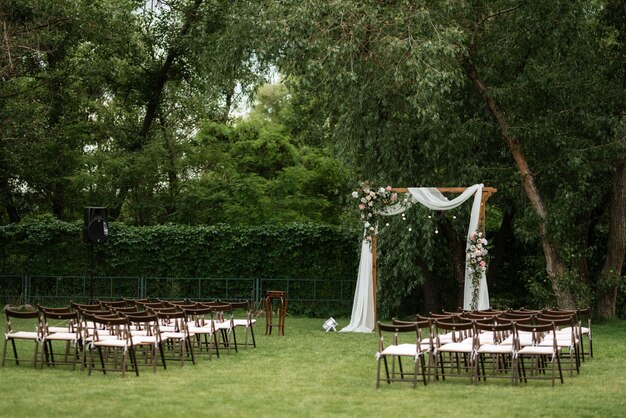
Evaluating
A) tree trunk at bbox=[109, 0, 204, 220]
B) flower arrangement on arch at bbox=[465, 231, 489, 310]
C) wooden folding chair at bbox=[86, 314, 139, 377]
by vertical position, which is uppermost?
tree trunk at bbox=[109, 0, 204, 220]

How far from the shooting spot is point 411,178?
21.2 meters

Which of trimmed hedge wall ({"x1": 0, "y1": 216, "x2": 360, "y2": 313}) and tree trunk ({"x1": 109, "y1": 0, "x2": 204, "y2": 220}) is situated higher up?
tree trunk ({"x1": 109, "y1": 0, "x2": 204, "y2": 220})

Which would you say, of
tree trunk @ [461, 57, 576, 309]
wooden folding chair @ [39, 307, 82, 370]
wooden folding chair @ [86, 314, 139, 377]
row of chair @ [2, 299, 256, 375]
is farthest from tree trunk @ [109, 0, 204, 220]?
wooden folding chair @ [86, 314, 139, 377]

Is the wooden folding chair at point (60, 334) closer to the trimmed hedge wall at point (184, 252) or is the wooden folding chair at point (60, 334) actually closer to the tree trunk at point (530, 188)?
the tree trunk at point (530, 188)

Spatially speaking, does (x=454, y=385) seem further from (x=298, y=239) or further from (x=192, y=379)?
(x=298, y=239)

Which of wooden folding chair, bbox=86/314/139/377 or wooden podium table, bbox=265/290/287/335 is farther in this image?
wooden podium table, bbox=265/290/287/335

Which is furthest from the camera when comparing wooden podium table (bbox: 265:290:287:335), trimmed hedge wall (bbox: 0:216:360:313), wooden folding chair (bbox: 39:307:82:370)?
trimmed hedge wall (bbox: 0:216:360:313)

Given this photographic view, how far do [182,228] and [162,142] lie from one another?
4.42 m

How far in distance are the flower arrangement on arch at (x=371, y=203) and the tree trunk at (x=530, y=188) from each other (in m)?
2.85

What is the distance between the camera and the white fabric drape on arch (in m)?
18.8

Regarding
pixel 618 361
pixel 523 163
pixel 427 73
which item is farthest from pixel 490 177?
pixel 618 361

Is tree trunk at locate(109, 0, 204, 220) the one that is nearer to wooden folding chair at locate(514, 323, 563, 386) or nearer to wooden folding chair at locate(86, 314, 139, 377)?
wooden folding chair at locate(86, 314, 139, 377)

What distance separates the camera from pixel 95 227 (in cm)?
1914

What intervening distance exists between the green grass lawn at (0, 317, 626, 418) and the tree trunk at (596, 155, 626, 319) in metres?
7.09
